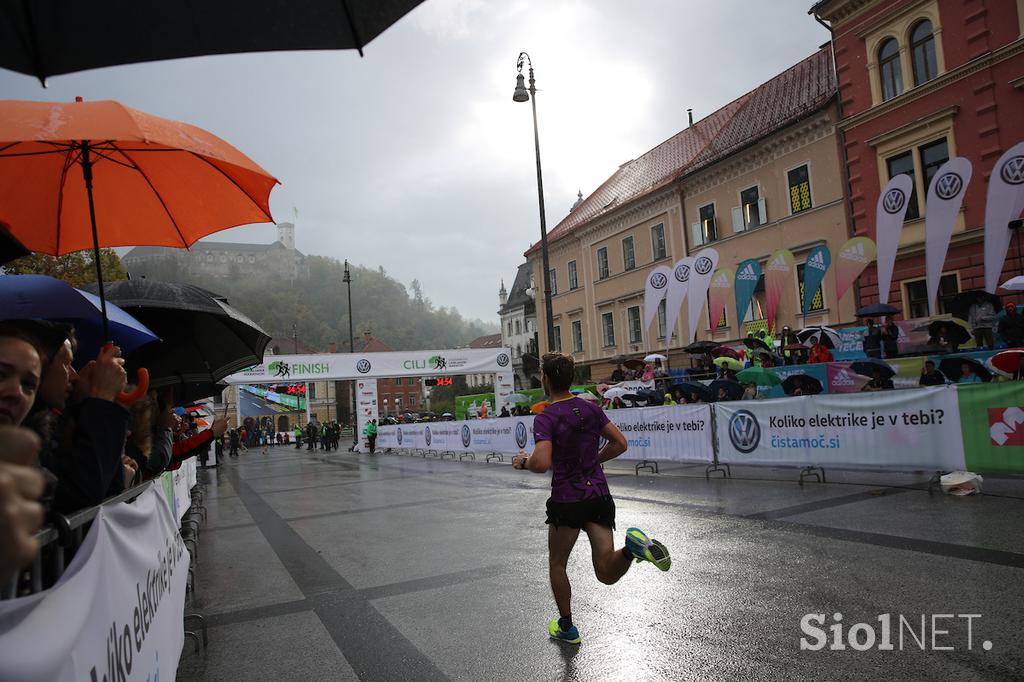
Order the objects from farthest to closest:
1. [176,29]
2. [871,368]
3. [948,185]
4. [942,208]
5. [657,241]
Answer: [657,241] → [942,208] → [948,185] → [871,368] → [176,29]

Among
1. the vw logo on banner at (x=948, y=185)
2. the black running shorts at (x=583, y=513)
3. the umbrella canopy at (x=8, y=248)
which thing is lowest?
the black running shorts at (x=583, y=513)

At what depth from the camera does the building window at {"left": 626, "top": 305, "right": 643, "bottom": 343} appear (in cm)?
3778

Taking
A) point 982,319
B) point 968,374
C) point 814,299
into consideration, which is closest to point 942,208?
point 982,319

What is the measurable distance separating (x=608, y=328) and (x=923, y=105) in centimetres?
2103

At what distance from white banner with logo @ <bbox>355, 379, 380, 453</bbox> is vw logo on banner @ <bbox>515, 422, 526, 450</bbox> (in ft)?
48.1

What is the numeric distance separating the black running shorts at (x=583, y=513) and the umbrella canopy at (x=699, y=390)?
12.0 metres

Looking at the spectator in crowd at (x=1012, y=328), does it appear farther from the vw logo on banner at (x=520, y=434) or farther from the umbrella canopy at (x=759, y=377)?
the vw logo on banner at (x=520, y=434)

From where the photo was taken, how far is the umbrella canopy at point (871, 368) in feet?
44.0

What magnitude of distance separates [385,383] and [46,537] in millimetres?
108033

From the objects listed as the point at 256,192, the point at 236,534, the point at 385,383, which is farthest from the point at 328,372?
the point at 385,383

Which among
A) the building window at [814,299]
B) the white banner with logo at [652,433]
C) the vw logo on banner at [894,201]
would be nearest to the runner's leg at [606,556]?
the white banner with logo at [652,433]

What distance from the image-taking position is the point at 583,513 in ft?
13.9

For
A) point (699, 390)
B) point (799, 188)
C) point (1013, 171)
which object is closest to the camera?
point (1013, 171)

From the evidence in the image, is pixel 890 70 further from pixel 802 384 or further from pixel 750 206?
pixel 802 384
